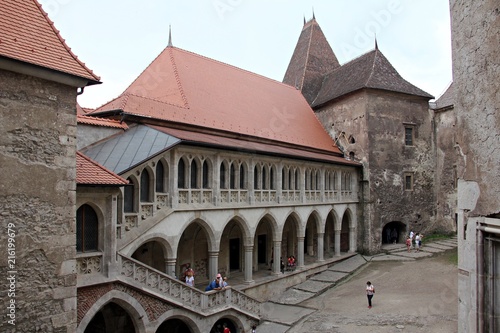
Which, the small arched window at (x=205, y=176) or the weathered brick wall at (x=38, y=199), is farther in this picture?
the small arched window at (x=205, y=176)

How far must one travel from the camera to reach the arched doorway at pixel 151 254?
16781 millimetres

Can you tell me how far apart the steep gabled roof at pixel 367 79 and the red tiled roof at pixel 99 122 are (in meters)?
17.2

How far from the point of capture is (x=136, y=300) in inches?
476

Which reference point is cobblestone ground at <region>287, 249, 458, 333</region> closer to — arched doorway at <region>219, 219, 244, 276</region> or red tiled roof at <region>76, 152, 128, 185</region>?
arched doorway at <region>219, 219, 244, 276</region>

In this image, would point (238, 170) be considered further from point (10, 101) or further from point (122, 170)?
point (10, 101)

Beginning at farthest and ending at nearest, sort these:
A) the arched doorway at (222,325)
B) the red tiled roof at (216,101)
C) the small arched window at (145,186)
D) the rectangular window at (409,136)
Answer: the rectangular window at (409,136) → the red tiled roof at (216,101) → the arched doorway at (222,325) → the small arched window at (145,186)

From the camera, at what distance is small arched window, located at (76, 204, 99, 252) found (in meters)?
10.9

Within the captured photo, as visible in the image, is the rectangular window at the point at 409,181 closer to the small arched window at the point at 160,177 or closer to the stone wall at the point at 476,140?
the small arched window at the point at 160,177

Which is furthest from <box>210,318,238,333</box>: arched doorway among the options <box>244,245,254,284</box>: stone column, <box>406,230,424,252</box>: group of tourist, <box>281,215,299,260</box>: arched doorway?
<box>406,230,424,252</box>: group of tourist

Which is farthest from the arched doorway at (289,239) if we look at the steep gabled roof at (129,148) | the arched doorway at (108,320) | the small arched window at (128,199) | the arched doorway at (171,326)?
the small arched window at (128,199)

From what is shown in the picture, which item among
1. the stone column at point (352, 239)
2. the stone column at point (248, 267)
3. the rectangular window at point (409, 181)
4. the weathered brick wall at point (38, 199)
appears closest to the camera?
the weathered brick wall at point (38, 199)

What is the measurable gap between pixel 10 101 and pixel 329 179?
67.6ft

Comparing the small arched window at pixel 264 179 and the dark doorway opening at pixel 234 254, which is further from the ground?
the small arched window at pixel 264 179

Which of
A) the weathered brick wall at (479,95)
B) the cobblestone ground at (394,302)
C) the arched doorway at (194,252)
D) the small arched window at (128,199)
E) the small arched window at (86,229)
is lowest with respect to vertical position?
the cobblestone ground at (394,302)
